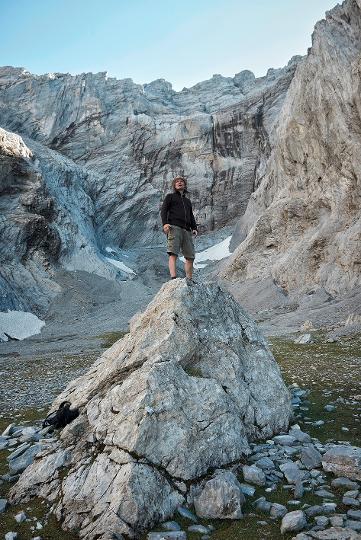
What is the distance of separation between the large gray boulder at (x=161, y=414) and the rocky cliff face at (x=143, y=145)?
114 meters

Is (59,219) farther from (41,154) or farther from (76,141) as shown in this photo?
(76,141)

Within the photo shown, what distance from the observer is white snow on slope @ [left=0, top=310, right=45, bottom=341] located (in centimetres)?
6397

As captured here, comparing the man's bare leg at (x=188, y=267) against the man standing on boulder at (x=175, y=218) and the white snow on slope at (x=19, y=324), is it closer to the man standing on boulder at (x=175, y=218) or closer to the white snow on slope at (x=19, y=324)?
the man standing on boulder at (x=175, y=218)

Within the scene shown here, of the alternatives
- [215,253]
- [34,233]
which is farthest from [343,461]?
[215,253]

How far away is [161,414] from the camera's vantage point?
910cm

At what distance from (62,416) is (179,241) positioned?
260 inches

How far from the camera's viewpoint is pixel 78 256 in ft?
324

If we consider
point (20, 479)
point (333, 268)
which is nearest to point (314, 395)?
point (20, 479)

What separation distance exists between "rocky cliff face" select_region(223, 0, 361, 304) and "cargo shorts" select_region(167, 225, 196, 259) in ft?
124

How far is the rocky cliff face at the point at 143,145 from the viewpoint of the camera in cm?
12694

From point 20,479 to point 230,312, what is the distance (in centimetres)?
722

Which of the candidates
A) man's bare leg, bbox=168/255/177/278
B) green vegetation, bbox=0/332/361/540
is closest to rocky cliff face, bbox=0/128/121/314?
green vegetation, bbox=0/332/361/540

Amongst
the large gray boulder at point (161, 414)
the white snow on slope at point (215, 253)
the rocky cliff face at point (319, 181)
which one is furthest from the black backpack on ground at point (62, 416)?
the white snow on slope at point (215, 253)

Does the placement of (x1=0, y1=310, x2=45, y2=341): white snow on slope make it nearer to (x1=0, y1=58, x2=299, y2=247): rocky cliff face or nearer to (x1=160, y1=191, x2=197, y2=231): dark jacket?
(x1=160, y1=191, x2=197, y2=231): dark jacket
